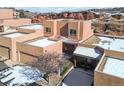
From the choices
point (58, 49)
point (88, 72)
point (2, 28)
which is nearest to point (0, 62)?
point (58, 49)

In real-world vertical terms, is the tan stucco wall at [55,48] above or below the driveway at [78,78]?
above

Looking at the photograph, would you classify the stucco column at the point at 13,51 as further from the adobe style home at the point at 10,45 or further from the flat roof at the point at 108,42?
the flat roof at the point at 108,42

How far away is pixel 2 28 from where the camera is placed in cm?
1862

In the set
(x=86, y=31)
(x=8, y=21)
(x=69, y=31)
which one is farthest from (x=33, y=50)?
(x=8, y=21)

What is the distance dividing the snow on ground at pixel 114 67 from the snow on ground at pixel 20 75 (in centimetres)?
370

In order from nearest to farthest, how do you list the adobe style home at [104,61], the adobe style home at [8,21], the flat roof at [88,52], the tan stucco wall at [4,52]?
the adobe style home at [104,61] < the flat roof at [88,52] < the tan stucco wall at [4,52] < the adobe style home at [8,21]

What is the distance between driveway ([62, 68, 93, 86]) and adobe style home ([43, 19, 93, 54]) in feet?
9.68

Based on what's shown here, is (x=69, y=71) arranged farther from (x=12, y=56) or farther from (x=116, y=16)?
(x=116, y=16)

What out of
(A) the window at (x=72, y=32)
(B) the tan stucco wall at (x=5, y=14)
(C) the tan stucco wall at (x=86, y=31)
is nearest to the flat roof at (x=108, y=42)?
(C) the tan stucco wall at (x=86, y=31)

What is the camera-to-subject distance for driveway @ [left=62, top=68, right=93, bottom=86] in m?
8.99

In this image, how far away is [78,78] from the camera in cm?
957

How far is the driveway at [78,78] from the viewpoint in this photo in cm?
899

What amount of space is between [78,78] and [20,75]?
3.30 m

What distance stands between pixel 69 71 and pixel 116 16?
2495 cm
